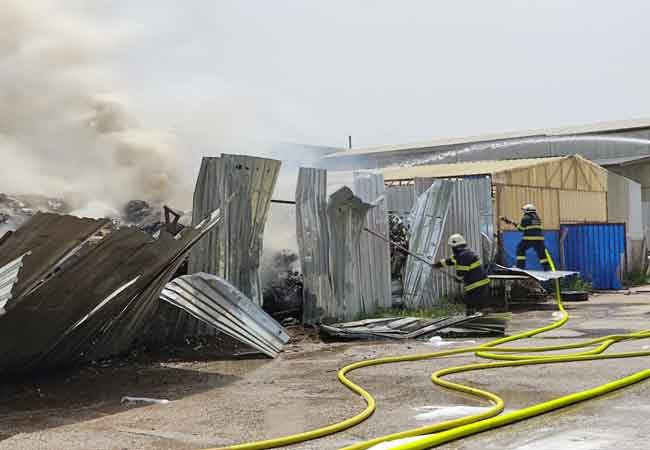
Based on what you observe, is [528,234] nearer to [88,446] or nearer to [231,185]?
[231,185]

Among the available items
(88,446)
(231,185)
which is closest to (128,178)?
(231,185)

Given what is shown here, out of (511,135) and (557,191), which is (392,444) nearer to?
(557,191)

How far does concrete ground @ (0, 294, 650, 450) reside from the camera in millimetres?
5902

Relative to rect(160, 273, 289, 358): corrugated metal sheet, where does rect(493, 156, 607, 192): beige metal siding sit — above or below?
above

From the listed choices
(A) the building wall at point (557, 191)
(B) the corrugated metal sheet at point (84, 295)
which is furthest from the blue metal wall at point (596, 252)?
(B) the corrugated metal sheet at point (84, 295)

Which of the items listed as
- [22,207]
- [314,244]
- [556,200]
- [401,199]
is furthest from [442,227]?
[22,207]

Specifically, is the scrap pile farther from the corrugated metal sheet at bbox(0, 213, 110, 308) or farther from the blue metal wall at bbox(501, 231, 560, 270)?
the blue metal wall at bbox(501, 231, 560, 270)

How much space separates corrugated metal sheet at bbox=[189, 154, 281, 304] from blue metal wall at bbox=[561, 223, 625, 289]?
9851mm

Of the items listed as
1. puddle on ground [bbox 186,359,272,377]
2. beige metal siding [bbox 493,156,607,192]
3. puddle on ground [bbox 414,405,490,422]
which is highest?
beige metal siding [bbox 493,156,607,192]

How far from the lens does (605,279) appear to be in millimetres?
19109

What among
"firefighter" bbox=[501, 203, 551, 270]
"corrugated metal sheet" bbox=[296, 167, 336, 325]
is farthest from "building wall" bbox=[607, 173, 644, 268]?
"corrugated metal sheet" bbox=[296, 167, 336, 325]

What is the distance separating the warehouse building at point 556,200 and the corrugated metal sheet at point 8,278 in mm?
10398

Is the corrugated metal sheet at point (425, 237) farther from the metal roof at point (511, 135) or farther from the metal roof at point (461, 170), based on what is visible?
the metal roof at point (511, 135)

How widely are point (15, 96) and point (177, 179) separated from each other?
3785 mm
